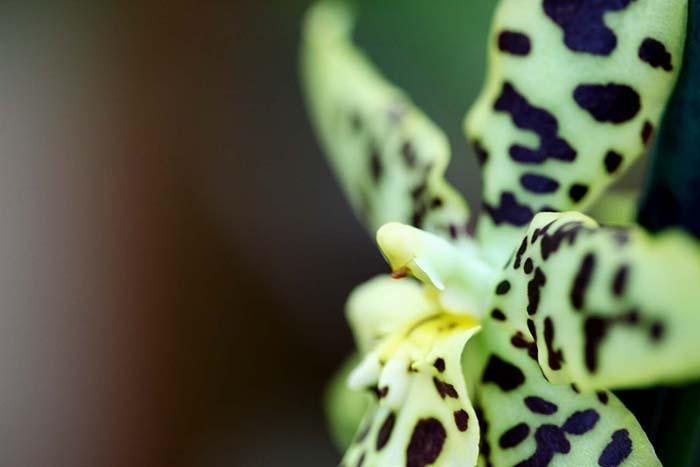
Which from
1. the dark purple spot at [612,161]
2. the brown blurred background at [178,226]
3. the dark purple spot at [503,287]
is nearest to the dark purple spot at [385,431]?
the dark purple spot at [503,287]

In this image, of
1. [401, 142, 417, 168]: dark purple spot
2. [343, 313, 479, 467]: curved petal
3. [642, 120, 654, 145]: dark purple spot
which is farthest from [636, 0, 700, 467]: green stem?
[401, 142, 417, 168]: dark purple spot

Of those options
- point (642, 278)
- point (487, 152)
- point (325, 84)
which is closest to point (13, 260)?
point (325, 84)

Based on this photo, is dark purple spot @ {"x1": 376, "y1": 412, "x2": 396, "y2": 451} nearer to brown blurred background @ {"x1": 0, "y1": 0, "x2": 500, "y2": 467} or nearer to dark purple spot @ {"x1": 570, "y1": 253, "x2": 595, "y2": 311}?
dark purple spot @ {"x1": 570, "y1": 253, "x2": 595, "y2": 311}

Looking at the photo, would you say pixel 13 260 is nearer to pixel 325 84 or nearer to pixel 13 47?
pixel 13 47

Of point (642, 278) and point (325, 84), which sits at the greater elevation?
point (325, 84)

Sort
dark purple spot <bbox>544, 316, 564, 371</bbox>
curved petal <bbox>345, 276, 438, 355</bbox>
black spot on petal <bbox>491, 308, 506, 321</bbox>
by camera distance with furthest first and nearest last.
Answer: curved petal <bbox>345, 276, 438, 355</bbox> < black spot on petal <bbox>491, 308, 506, 321</bbox> < dark purple spot <bbox>544, 316, 564, 371</bbox>
